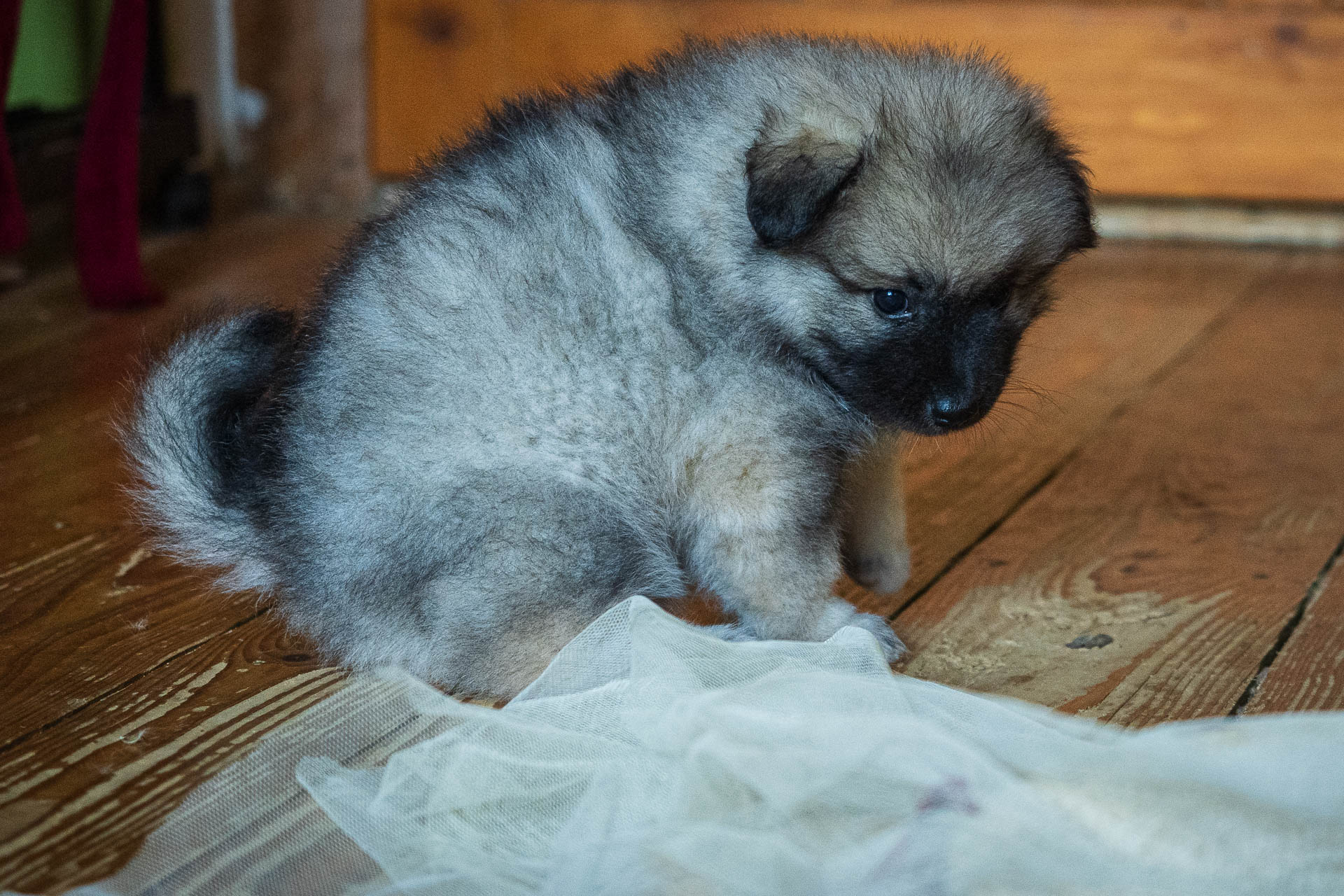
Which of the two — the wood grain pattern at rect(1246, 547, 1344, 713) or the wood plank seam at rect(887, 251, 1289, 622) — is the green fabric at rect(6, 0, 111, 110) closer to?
→ the wood plank seam at rect(887, 251, 1289, 622)

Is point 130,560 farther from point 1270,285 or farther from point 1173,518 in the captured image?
point 1270,285

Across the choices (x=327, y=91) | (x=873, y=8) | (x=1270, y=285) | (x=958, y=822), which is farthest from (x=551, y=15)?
(x=958, y=822)

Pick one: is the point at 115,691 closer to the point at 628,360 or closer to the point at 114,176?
the point at 628,360

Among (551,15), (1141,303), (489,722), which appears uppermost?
(551,15)

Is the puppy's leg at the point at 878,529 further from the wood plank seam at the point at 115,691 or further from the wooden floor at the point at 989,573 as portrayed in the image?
the wood plank seam at the point at 115,691

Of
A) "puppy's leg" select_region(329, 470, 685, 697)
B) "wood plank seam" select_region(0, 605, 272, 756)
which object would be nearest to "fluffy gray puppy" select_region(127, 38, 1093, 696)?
"puppy's leg" select_region(329, 470, 685, 697)

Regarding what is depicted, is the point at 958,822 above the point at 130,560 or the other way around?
above

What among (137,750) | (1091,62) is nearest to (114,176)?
(137,750)
